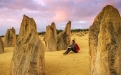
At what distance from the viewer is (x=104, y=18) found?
9969mm

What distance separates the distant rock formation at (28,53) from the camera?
35.8ft

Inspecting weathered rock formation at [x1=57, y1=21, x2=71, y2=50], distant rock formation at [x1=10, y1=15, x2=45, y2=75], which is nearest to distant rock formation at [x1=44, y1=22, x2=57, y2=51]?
weathered rock formation at [x1=57, y1=21, x2=71, y2=50]

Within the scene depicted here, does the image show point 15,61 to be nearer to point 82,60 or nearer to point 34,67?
point 34,67

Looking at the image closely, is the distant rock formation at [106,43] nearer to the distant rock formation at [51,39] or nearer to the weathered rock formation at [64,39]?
the distant rock formation at [51,39]

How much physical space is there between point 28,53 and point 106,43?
3.71 m

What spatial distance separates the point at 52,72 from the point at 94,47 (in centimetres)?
334

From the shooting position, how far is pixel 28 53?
438 inches

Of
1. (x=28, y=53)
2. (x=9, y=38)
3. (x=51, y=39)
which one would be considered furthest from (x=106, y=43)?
(x=9, y=38)

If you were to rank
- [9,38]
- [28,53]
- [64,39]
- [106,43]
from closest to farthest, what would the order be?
[106,43] → [28,53] → [64,39] → [9,38]

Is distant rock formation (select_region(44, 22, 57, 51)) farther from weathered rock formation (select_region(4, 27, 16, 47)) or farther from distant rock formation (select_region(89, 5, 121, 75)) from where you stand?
distant rock formation (select_region(89, 5, 121, 75))

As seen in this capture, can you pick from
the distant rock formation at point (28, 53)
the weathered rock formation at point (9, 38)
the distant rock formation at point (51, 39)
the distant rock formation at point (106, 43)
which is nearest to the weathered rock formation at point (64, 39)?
the distant rock formation at point (51, 39)

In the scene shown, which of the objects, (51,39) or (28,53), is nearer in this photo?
(28,53)

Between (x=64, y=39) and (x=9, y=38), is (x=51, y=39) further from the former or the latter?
(x=9, y=38)

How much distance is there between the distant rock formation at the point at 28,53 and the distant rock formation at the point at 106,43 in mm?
2508
